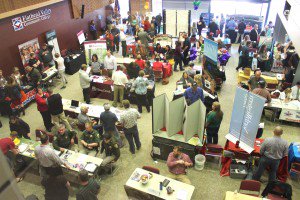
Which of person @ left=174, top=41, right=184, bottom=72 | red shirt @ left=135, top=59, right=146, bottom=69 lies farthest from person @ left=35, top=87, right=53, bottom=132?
person @ left=174, top=41, right=184, bottom=72

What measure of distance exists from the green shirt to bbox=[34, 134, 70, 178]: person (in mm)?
3426

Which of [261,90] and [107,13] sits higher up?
[107,13]

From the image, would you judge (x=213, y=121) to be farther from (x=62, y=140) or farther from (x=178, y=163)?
(x=62, y=140)

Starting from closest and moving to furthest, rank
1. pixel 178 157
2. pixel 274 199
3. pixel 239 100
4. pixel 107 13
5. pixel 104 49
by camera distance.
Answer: pixel 274 199 < pixel 178 157 < pixel 239 100 < pixel 104 49 < pixel 107 13

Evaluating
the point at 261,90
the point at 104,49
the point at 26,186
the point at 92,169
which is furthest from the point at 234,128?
the point at 104,49

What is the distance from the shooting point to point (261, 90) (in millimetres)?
7211

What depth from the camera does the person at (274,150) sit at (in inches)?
209

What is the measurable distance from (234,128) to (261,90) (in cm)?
153

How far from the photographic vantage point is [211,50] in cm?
940

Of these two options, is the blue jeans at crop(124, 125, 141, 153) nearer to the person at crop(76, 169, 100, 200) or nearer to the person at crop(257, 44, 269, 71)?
the person at crop(76, 169, 100, 200)

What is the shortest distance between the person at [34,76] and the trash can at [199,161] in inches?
244

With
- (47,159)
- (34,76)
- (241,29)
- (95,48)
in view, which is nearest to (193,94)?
(47,159)

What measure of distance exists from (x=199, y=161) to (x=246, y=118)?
4.94ft

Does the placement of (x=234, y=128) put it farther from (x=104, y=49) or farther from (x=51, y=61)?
(x=51, y=61)
